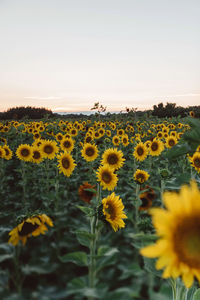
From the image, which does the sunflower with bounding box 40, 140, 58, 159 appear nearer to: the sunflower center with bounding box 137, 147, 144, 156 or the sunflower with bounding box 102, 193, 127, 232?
the sunflower center with bounding box 137, 147, 144, 156

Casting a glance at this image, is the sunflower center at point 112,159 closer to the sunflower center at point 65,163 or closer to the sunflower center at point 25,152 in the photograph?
the sunflower center at point 65,163

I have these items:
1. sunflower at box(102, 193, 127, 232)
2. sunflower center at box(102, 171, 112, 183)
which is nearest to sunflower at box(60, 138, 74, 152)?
sunflower center at box(102, 171, 112, 183)

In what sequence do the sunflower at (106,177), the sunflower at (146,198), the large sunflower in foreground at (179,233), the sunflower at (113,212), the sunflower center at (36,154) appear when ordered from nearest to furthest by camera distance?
the large sunflower in foreground at (179,233) < the sunflower at (113,212) < the sunflower at (106,177) < the sunflower at (146,198) < the sunflower center at (36,154)

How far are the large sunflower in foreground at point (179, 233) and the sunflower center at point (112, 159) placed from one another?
12.9 ft

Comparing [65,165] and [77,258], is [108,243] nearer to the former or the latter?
[77,258]

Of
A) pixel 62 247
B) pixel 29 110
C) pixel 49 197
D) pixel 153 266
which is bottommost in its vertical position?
pixel 62 247

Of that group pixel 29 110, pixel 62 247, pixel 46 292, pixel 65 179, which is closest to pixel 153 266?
pixel 46 292

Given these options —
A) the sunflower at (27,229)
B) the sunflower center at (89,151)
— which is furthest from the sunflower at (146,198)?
the sunflower at (27,229)

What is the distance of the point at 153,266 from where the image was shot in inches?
54.7

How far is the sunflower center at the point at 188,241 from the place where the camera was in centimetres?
66

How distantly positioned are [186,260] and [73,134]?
26.9ft

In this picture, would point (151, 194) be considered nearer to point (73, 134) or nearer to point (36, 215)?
point (36, 215)

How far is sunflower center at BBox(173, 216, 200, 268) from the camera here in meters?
0.66

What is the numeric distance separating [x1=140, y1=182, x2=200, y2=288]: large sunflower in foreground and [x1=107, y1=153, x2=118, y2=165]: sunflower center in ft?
12.9
